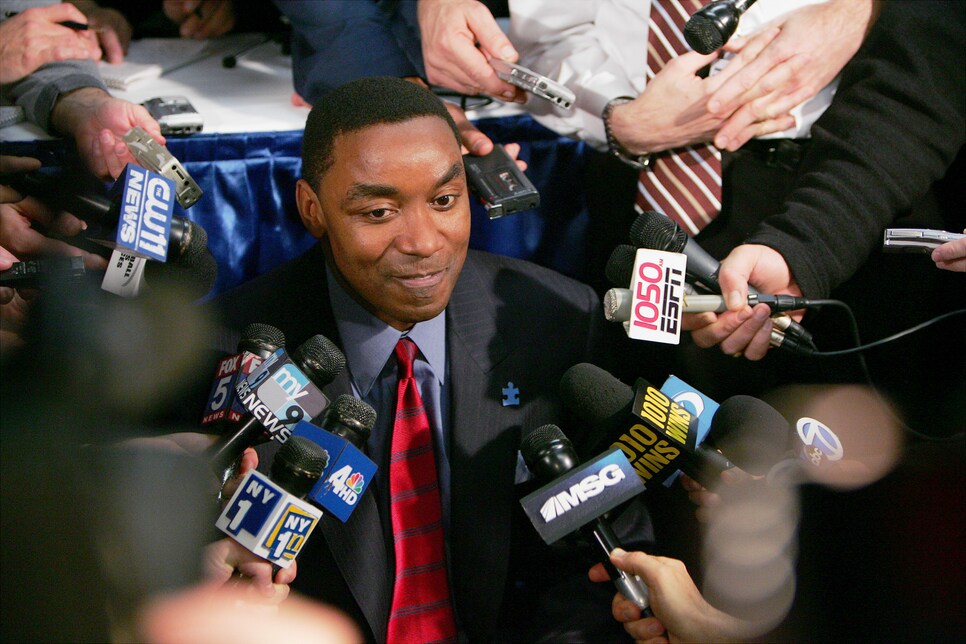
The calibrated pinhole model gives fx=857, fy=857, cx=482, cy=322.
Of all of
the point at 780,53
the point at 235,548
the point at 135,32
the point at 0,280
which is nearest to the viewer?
the point at 235,548

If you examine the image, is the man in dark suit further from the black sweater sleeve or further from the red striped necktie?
the black sweater sleeve

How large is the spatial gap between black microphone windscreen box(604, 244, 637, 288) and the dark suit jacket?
174mm

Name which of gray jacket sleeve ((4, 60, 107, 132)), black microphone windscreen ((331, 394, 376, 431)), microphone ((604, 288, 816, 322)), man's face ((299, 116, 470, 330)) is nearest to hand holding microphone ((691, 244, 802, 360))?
microphone ((604, 288, 816, 322))

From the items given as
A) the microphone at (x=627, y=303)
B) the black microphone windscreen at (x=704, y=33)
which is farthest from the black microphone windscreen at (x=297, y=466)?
the black microphone windscreen at (x=704, y=33)

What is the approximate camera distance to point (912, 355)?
4.68ft

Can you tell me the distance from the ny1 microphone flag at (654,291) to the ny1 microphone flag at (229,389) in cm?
53

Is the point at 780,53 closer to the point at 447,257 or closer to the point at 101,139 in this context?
the point at 447,257

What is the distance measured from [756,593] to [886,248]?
0.55 meters

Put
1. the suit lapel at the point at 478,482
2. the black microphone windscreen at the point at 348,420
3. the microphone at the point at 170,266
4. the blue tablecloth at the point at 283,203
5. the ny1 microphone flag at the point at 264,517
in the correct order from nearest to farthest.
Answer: the ny1 microphone flag at the point at 264,517
the black microphone windscreen at the point at 348,420
the microphone at the point at 170,266
the suit lapel at the point at 478,482
the blue tablecloth at the point at 283,203

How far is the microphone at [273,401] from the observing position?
3.65ft

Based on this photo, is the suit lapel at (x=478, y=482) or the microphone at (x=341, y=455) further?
the suit lapel at (x=478, y=482)

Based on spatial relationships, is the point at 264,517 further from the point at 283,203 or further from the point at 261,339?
the point at 283,203

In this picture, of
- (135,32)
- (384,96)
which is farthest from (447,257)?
(135,32)

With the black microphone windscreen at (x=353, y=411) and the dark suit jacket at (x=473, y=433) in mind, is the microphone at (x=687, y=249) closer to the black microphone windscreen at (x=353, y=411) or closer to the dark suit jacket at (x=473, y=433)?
the dark suit jacket at (x=473, y=433)
